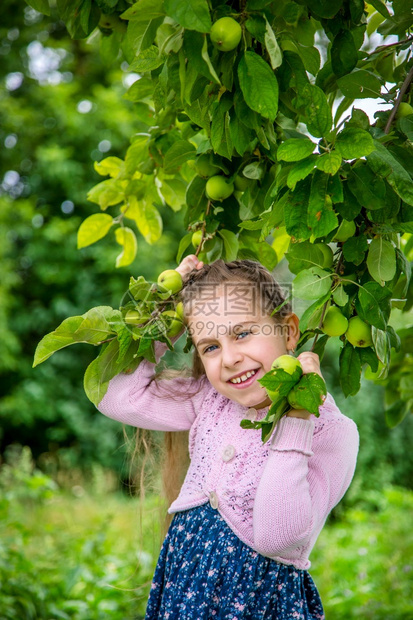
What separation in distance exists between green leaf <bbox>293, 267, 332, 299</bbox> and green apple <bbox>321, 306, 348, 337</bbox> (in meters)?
0.05

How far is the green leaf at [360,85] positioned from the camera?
1.01m

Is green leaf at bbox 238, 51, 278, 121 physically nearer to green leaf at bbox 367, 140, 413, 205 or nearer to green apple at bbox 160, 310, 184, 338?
green leaf at bbox 367, 140, 413, 205

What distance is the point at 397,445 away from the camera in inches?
225

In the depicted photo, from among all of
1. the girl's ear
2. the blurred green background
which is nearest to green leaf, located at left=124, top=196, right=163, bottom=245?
the girl's ear

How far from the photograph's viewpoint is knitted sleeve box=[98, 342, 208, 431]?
4.54 feet

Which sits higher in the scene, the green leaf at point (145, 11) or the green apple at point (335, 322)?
the green leaf at point (145, 11)

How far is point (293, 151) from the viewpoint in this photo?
2.98ft

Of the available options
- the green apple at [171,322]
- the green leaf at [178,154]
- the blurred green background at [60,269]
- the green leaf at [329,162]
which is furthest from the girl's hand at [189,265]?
the blurred green background at [60,269]

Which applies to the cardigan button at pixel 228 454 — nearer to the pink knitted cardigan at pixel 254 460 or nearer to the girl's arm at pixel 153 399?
the pink knitted cardigan at pixel 254 460

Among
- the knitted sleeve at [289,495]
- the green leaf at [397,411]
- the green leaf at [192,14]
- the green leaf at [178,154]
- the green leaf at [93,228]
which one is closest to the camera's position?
the green leaf at [192,14]

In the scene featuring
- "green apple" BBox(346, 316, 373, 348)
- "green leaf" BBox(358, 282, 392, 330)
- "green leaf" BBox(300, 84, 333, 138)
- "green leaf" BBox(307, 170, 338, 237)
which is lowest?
"green apple" BBox(346, 316, 373, 348)

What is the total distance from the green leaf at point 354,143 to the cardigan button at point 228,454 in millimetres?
669

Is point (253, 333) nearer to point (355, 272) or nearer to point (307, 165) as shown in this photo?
point (355, 272)

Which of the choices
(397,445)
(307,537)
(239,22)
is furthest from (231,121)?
(397,445)
